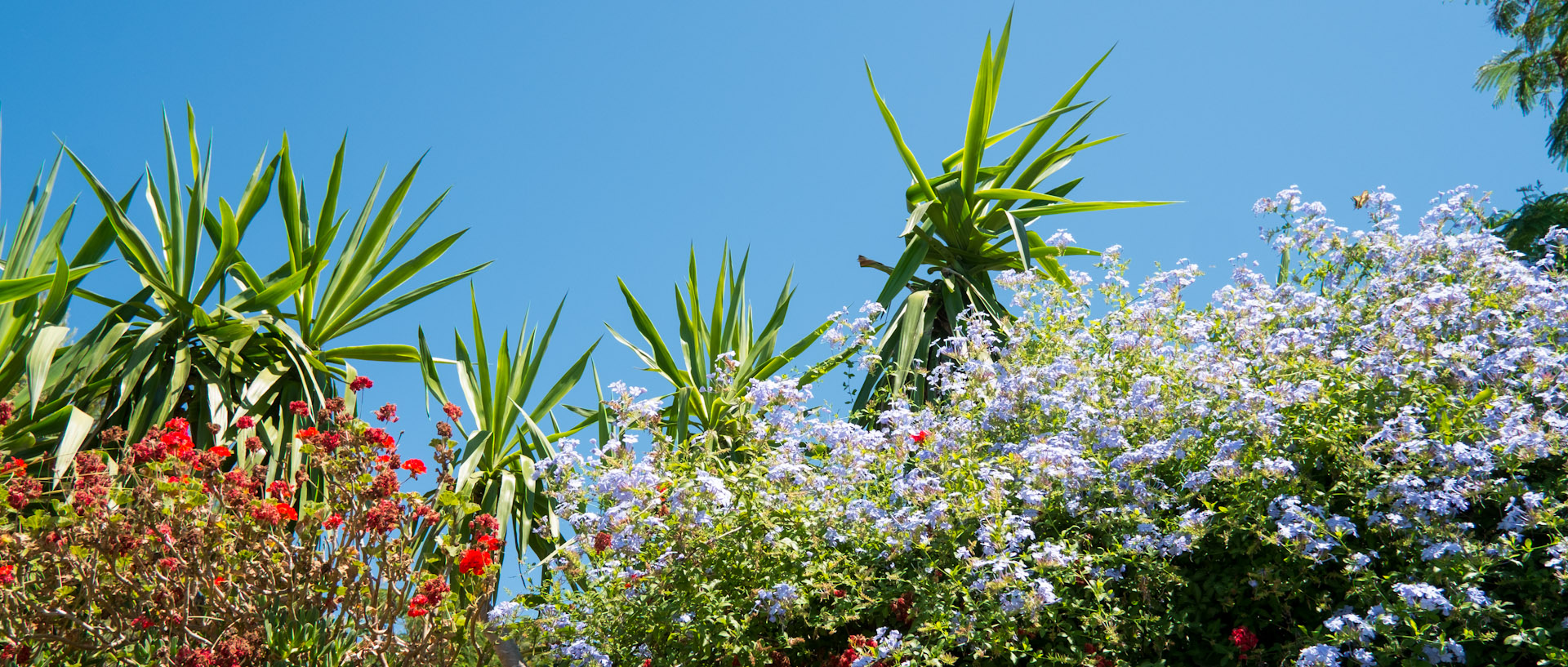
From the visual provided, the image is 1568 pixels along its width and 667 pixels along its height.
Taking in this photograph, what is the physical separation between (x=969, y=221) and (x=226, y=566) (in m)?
4.76

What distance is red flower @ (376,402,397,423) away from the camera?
310cm

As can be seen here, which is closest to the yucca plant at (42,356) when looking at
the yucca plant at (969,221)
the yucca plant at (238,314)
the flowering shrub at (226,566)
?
the yucca plant at (238,314)

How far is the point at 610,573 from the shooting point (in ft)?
10.5

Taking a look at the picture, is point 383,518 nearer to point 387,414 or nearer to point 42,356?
point 387,414

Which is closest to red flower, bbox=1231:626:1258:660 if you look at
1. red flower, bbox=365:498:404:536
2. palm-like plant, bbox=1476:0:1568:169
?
red flower, bbox=365:498:404:536

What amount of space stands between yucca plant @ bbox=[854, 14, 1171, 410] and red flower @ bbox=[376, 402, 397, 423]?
3284 millimetres

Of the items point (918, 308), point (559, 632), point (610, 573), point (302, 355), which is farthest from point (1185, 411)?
point (302, 355)

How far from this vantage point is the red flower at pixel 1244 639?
2.48m

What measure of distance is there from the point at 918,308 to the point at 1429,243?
10.0ft

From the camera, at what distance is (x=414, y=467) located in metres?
3.21

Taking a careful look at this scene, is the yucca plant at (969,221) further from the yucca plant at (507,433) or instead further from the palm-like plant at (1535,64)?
the palm-like plant at (1535,64)

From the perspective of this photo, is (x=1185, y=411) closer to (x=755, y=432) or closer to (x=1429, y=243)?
(x=1429, y=243)

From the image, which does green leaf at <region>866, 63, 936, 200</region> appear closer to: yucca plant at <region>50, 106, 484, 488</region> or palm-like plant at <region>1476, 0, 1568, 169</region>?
yucca plant at <region>50, 106, 484, 488</region>

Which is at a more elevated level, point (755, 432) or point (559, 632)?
point (755, 432)
